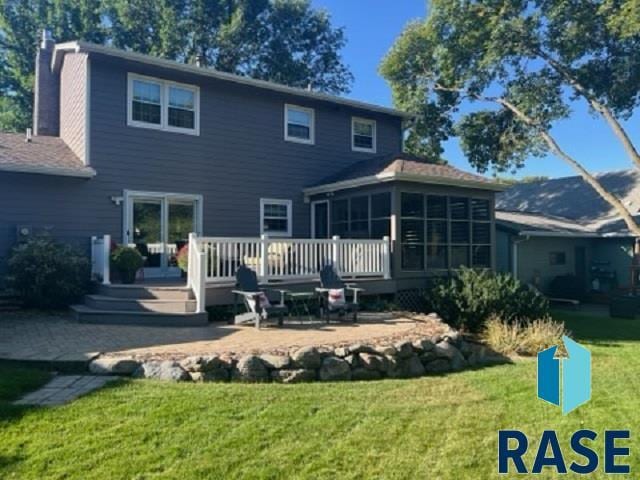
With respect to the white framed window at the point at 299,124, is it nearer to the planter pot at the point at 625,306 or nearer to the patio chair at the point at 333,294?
the patio chair at the point at 333,294

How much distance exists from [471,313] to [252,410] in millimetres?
6427

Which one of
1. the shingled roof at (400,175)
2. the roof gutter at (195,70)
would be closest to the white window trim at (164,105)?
the roof gutter at (195,70)

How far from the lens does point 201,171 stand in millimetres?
12312

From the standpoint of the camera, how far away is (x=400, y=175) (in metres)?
10.8

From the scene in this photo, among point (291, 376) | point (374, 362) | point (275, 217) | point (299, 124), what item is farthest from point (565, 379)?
point (299, 124)

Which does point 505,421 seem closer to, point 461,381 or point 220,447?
point 461,381

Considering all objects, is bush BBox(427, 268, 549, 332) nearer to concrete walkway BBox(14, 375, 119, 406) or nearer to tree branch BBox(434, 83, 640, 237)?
concrete walkway BBox(14, 375, 119, 406)

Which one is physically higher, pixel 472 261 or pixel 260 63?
pixel 260 63

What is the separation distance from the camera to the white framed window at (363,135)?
49.8 feet

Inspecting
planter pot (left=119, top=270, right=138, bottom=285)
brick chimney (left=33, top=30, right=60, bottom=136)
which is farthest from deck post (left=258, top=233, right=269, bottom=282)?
brick chimney (left=33, top=30, right=60, bottom=136)

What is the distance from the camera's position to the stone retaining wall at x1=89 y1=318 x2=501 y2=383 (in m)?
5.73

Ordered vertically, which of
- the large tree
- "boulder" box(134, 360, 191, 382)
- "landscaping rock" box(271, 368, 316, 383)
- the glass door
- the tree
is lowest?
"landscaping rock" box(271, 368, 316, 383)

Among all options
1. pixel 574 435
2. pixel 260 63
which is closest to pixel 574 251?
pixel 574 435

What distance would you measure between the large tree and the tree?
7.54 metres
